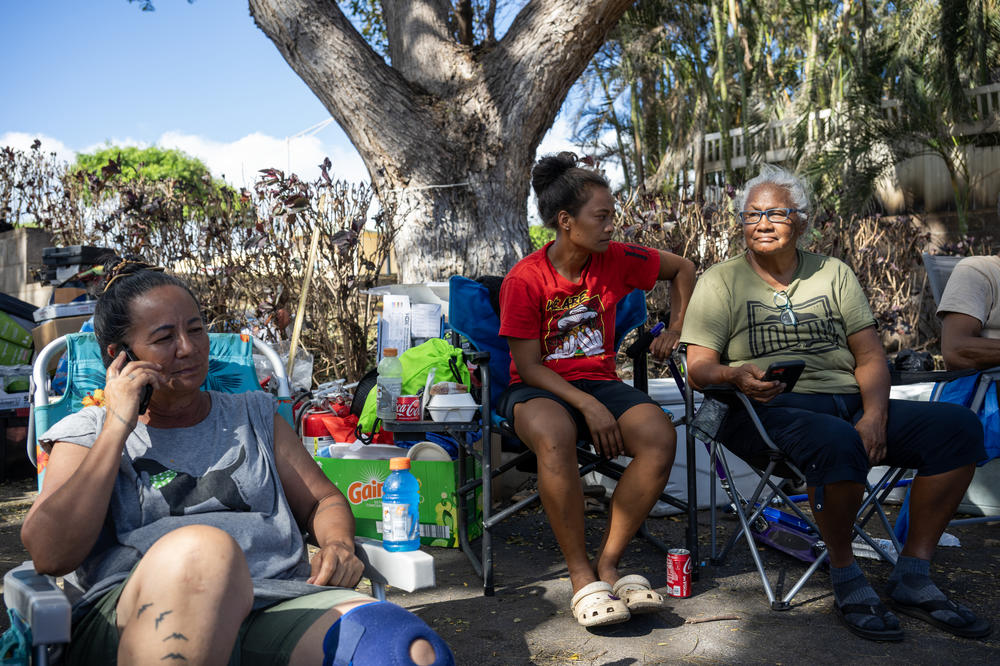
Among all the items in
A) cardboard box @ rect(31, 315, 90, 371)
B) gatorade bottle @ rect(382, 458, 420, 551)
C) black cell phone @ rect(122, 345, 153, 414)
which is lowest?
gatorade bottle @ rect(382, 458, 420, 551)

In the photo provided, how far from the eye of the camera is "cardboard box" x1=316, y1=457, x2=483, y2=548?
371 centimetres

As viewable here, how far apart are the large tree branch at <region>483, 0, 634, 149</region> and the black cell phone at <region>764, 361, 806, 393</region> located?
10.8 feet

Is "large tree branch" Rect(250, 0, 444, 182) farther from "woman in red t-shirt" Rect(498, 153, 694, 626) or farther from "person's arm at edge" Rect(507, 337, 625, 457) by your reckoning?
"person's arm at edge" Rect(507, 337, 625, 457)

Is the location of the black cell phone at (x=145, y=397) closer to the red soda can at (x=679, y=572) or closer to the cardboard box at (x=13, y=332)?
the red soda can at (x=679, y=572)

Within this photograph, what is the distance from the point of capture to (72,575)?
1.84 metres

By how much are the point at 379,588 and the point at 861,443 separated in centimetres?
170

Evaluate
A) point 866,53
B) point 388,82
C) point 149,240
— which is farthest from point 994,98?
point 149,240

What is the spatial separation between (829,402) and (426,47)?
3.98 metres

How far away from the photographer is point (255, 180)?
18.4 feet

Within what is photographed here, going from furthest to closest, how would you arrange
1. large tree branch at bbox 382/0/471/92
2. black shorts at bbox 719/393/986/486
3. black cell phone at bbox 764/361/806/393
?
large tree branch at bbox 382/0/471/92
black cell phone at bbox 764/361/806/393
black shorts at bbox 719/393/986/486

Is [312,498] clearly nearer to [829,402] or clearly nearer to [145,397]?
[145,397]

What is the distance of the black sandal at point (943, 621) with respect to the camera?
2.59 metres

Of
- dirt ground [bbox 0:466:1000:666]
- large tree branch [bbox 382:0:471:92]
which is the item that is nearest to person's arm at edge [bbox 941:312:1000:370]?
dirt ground [bbox 0:466:1000:666]

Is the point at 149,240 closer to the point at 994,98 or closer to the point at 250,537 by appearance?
the point at 250,537
